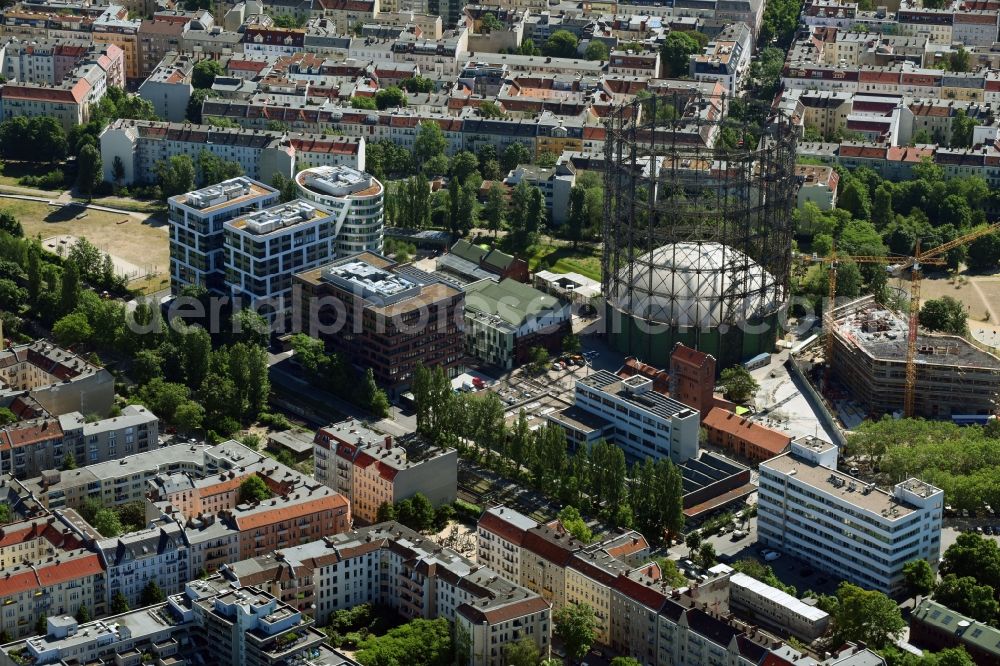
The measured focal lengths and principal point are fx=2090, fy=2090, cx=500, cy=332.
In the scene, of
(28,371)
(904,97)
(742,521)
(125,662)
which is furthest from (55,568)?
(904,97)

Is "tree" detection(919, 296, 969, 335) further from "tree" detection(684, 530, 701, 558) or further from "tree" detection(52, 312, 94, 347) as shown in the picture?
"tree" detection(52, 312, 94, 347)

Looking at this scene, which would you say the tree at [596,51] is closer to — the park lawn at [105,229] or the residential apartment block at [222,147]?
the residential apartment block at [222,147]

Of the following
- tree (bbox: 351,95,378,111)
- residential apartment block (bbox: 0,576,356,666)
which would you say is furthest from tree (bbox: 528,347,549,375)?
tree (bbox: 351,95,378,111)

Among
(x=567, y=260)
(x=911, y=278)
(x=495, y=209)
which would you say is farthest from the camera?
(x=495, y=209)

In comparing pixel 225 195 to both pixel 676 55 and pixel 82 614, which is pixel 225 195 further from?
pixel 676 55

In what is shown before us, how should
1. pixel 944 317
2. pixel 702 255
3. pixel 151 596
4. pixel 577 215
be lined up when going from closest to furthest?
1. pixel 151 596
2. pixel 702 255
3. pixel 944 317
4. pixel 577 215

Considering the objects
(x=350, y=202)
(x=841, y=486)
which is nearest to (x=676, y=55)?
(x=350, y=202)
